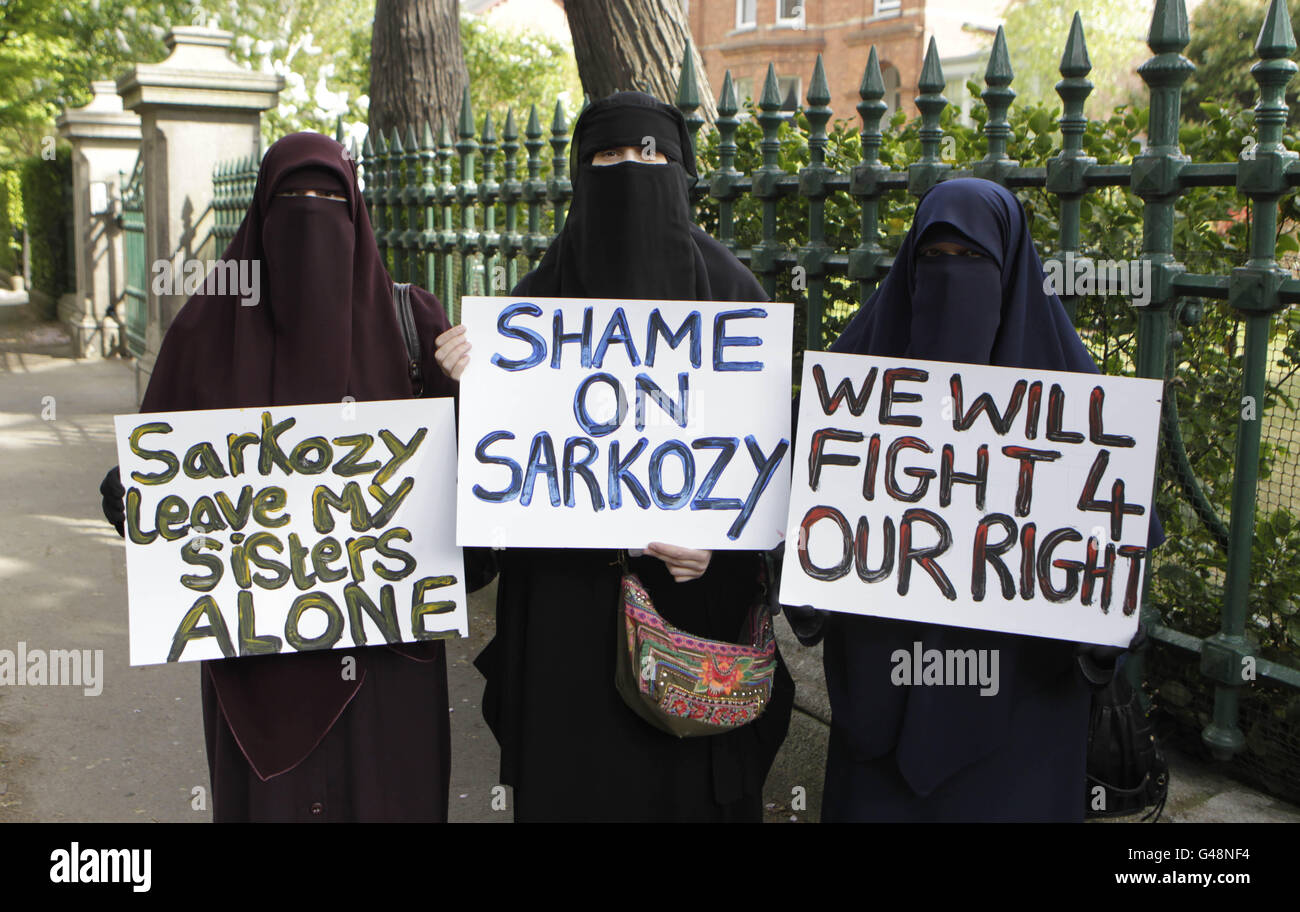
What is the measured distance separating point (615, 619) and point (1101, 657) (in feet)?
3.43

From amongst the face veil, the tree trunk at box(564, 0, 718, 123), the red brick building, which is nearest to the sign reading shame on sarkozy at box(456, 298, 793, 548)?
the face veil

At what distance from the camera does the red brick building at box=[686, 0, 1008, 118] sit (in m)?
35.2

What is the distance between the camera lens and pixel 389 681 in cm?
283

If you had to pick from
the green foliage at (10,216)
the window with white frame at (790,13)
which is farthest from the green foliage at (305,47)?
the window with white frame at (790,13)

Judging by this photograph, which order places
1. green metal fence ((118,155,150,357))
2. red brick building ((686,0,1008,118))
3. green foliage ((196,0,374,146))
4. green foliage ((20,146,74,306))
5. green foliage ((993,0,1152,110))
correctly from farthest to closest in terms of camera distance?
1. red brick building ((686,0,1008,118))
2. green foliage ((993,0,1152,110))
3. green foliage ((196,0,374,146))
4. green foliage ((20,146,74,306))
5. green metal fence ((118,155,150,357))

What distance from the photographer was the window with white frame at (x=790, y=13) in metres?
37.0

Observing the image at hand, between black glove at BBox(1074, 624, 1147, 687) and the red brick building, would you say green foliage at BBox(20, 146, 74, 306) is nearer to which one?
black glove at BBox(1074, 624, 1147, 687)

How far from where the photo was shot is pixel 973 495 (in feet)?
8.27

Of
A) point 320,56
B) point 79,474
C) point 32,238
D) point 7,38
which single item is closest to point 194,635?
point 79,474

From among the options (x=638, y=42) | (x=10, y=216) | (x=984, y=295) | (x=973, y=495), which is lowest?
(x=973, y=495)

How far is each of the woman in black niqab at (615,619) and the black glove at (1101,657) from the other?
74 centimetres

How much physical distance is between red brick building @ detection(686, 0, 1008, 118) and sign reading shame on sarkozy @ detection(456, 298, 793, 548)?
32559mm

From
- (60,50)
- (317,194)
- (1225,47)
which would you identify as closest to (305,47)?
(60,50)

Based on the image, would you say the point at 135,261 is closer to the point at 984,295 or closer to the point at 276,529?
the point at 276,529
